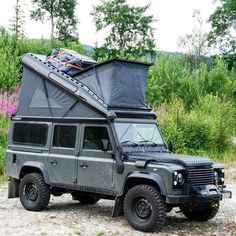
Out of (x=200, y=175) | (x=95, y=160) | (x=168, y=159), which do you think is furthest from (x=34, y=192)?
(x=200, y=175)

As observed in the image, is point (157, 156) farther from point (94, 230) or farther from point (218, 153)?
point (218, 153)

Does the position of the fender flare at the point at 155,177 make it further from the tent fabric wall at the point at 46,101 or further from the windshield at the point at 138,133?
the tent fabric wall at the point at 46,101

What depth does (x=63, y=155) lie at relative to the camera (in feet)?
36.7

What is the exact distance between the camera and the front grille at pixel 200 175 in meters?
9.69

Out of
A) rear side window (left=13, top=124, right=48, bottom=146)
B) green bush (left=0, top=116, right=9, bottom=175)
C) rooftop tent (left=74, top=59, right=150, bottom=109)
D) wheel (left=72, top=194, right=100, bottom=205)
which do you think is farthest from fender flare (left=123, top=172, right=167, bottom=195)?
green bush (left=0, top=116, right=9, bottom=175)

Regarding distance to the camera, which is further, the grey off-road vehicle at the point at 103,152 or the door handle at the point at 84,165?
the door handle at the point at 84,165

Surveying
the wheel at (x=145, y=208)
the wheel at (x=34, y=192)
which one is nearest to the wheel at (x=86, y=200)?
the wheel at (x=34, y=192)

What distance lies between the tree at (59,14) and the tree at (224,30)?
1501 centimetres

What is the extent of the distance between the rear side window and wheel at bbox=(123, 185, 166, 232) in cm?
272

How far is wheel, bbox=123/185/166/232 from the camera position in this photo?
31.1 feet

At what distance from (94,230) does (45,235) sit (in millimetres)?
972

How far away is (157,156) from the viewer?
33.3ft

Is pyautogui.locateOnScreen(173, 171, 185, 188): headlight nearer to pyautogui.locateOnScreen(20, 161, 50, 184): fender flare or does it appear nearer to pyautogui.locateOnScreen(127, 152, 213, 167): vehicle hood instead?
pyautogui.locateOnScreen(127, 152, 213, 167): vehicle hood

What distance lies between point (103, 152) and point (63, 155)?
3.71ft
